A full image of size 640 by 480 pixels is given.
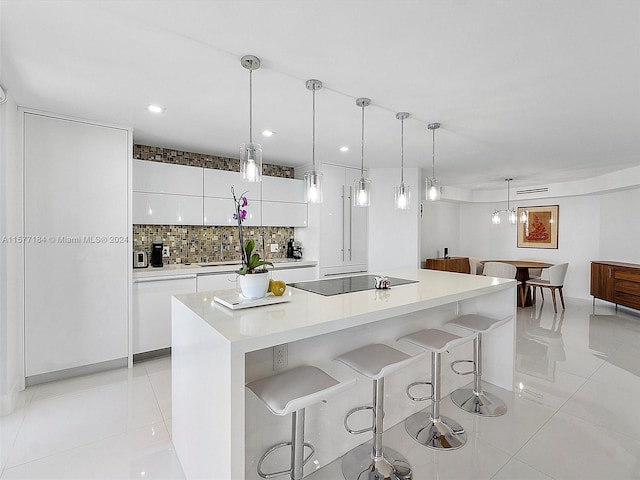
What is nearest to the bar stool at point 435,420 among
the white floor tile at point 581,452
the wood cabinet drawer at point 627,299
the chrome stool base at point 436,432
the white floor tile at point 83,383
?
the chrome stool base at point 436,432

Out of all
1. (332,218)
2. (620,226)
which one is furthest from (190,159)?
(620,226)

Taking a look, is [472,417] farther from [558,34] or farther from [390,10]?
[390,10]

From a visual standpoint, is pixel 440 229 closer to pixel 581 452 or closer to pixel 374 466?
pixel 581 452

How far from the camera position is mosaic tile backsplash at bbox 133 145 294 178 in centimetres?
388

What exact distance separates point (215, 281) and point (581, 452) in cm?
346

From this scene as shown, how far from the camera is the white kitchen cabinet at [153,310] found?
3.33 metres

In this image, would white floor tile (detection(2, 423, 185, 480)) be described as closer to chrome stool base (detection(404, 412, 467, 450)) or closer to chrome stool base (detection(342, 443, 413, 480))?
chrome stool base (detection(342, 443, 413, 480))

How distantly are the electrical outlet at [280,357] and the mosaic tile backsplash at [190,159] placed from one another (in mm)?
3223

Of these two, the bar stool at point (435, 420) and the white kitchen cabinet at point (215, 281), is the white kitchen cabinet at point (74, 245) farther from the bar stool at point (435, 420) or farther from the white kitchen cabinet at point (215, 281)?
the bar stool at point (435, 420)

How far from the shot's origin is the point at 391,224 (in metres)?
5.09

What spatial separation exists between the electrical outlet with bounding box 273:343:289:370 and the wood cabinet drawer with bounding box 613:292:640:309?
604cm

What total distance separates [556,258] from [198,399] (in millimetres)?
7819

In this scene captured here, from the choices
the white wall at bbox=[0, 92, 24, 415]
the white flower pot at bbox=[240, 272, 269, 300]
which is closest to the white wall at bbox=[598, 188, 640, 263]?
the white flower pot at bbox=[240, 272, 269, 300]

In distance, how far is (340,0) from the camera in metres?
1.48
